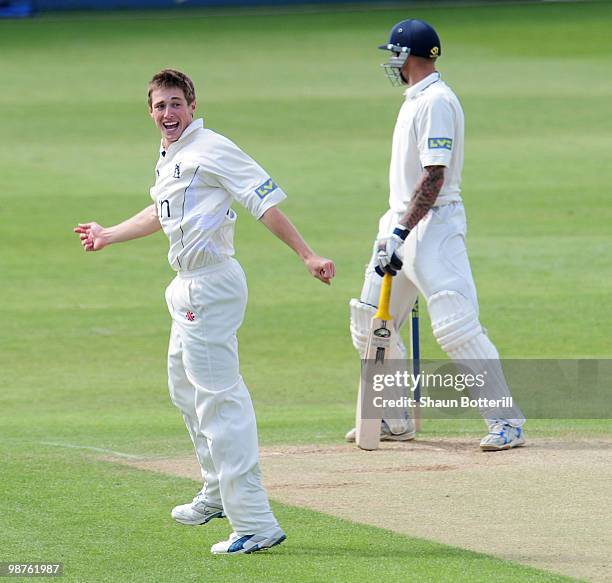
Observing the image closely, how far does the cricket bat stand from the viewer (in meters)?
8.68

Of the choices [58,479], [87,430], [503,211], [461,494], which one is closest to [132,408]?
[87,430]

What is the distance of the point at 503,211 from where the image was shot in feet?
59.0

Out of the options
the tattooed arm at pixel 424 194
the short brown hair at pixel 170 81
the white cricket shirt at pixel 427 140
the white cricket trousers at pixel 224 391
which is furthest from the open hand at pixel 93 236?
the white cricket shirt at pixel 427 140

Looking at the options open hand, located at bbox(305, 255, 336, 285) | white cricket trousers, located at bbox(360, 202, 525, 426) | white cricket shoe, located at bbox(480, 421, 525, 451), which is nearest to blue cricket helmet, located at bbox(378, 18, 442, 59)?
white cricket trousers, located at bbox(360, 202, 525, 426)

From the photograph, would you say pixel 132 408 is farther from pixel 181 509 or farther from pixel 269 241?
pixel 269 241

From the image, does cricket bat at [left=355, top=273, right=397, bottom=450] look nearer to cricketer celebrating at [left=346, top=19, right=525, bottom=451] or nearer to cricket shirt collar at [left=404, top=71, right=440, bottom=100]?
cricketer celebrating at [left=346, top=19, right=525, bottom=451]

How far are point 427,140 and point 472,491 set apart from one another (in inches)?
80.8

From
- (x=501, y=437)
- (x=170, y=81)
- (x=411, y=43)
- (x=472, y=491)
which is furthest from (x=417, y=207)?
(x=170, y=81)

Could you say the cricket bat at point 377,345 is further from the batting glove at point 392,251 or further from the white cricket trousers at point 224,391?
the white cricket trousers at point 224,391

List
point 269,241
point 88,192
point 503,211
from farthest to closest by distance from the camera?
point 88,192 < point 503,211 < point 269,241

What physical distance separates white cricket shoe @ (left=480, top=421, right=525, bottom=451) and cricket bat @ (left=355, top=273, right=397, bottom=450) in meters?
0.63

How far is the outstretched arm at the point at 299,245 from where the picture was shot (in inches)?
243

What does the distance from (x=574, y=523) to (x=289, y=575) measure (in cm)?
154

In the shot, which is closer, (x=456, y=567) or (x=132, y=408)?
(x=456, y=567)
